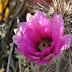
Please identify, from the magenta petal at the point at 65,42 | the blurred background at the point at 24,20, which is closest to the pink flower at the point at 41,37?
the magenta petal at the point at 65,42

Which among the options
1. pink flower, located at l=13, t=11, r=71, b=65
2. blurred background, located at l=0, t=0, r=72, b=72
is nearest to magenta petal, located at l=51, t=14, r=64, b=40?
pink flower, located at l=13, t=11, r=71, b=65

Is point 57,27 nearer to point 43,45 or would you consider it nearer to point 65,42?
point 65,42

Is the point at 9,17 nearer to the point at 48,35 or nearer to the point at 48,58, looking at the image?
the point at 48,35

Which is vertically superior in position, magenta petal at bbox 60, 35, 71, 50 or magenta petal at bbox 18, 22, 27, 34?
magenta petal at bbox 18, 22, 27, 34

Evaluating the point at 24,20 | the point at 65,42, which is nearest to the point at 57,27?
the point at 65,42

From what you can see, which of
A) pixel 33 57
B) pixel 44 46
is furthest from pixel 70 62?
pixel 33 57

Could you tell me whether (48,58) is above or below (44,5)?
below

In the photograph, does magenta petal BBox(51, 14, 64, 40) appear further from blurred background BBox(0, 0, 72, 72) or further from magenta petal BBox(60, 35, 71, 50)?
blurred background BBox(0, 0, 72, 72)
